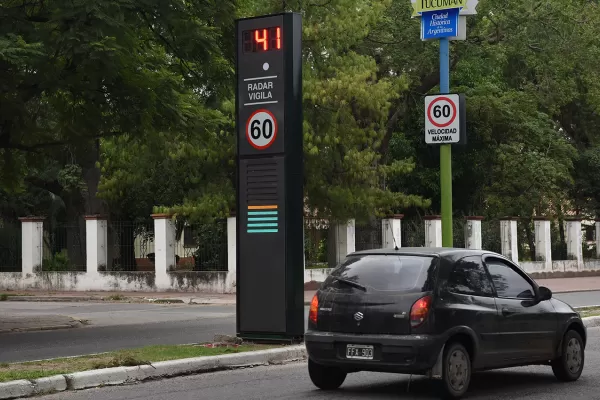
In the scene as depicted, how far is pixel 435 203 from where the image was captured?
4844cm

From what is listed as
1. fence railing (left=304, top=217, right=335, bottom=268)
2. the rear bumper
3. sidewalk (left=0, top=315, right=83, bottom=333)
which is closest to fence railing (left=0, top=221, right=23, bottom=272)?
fence railing (left=304, top=217, right=335, bottom=268)

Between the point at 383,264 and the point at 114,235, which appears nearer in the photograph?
the point at 383,264

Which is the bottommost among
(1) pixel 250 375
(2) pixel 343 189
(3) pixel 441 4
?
(1) pixel 250 375

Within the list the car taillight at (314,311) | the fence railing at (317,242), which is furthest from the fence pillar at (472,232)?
the car taillight at (314,311)

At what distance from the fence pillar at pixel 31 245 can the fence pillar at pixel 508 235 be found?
16987mm

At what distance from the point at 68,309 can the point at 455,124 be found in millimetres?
12532

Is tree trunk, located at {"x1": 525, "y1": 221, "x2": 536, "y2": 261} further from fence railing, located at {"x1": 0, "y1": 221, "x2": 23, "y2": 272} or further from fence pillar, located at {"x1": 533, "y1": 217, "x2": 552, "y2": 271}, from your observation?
fence railing, located at {"x1": 0, "y1": 221, "x2": 23, "y2": 272}

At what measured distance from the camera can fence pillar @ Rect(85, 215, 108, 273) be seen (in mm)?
33344

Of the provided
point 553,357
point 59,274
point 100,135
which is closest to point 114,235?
point 59,274

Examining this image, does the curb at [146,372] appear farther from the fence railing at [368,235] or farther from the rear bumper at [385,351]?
the fence railing at [368,235]

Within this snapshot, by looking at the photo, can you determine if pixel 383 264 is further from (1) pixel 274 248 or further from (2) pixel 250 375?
(1) pixel 274 248

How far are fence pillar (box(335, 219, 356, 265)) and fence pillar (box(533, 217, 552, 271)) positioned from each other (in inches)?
427

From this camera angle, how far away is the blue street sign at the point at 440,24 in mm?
16625

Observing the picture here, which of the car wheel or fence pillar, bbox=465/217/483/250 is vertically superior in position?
fence pillar, bbox=465/217/483/250
